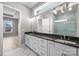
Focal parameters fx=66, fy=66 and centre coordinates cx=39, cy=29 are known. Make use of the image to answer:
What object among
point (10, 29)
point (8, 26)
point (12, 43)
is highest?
point (8, 26)

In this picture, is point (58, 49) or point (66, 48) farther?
point (58, 49)

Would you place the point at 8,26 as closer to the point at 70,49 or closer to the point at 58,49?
the point at 58,49

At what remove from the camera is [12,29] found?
9.40 ft

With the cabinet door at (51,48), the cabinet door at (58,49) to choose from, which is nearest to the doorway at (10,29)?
the cabinet door at (51,48)

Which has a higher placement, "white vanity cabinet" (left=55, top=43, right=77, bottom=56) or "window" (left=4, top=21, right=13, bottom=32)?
"window" (left=4, top=21, right=13, bottom=32)

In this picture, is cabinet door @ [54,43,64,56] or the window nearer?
cabinet door @ [54,43,64,56]

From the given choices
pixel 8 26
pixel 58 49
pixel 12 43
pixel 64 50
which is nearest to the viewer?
pixel 64 50

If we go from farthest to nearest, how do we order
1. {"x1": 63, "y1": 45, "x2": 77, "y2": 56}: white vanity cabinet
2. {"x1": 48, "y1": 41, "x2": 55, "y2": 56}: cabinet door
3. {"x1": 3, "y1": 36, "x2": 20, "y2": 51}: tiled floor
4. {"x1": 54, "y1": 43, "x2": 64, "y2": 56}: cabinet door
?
{"x1": 3, "y1": 36, "x2": 20, "y2": 51}: tiled floor → {"x1": 48, "y1": 41, "x2": 55, "y2": 56}: cabinet door → {"x1": 54, "y1": 43, "x2": 64, "y2": 56}: cabinet door → {"x1": 63, "y1": 45, "x2": 77, "y2": 56}: white vanity cabinet

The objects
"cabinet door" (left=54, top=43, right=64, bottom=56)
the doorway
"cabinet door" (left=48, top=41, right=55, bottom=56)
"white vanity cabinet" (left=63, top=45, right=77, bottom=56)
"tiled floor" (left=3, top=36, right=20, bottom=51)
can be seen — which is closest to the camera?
"white vanity cabinet" (left=63, top=45, right=77, bottom=56)

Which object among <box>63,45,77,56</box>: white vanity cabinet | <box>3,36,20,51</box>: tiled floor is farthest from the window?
<box>63,45,77,56</box>: white vanity cabinet

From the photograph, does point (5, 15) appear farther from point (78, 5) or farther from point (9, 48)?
point (78, 5)

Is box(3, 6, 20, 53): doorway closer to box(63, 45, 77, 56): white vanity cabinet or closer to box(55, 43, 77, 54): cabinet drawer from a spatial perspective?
box(55, 43, 77, 54): cabinet drawer

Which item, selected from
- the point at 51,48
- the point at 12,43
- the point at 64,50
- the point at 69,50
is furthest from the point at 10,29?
the point at 69,50

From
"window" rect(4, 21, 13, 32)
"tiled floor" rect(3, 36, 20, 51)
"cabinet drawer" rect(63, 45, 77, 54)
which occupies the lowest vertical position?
"tiled floor" rect(3, 36, 20, 51)
